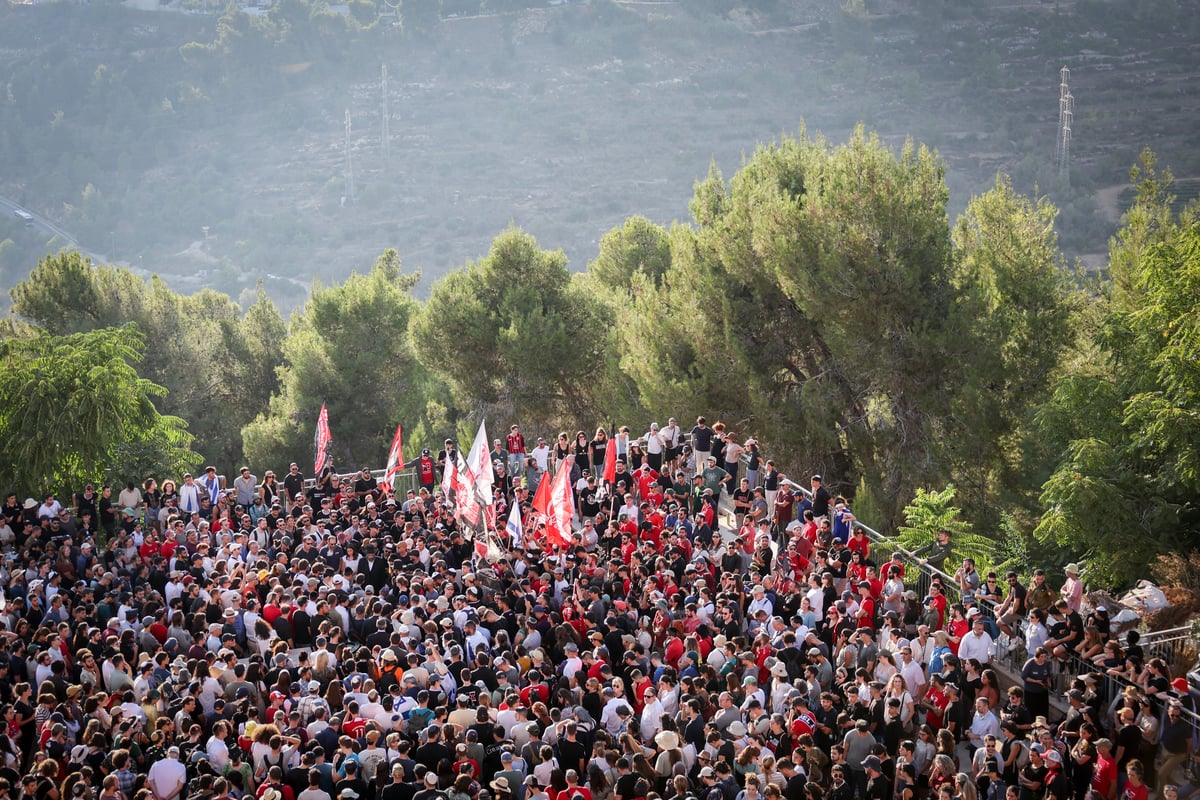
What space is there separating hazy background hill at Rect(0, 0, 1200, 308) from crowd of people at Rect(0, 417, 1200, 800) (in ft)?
439

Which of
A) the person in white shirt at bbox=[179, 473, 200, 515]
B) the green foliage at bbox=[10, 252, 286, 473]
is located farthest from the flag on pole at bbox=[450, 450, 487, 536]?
the green foliage at bbox=[10, 252, 286, 473]

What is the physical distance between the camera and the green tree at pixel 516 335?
123ft

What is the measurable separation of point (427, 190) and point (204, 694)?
170 metres

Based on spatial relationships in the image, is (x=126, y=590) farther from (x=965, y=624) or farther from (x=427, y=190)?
(x=427, y=190)

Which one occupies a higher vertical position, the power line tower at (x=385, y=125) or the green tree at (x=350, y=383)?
the green tree at (x=350, y=383)

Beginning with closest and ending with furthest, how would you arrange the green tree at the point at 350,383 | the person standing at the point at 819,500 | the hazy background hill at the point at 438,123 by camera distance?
the person standing at the point at 819,500
the green tree at the point at 350,383
the hazy background hill at the point at 438,123

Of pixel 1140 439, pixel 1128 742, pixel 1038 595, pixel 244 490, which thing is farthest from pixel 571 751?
pixel 1140 439

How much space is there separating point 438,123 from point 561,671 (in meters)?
188

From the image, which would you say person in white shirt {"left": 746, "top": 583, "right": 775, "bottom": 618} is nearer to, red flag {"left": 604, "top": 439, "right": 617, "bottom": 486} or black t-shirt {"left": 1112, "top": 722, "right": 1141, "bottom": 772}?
black t-shirt {"left": 1112, "top": 722, "right": 1141, "bottom": 772}

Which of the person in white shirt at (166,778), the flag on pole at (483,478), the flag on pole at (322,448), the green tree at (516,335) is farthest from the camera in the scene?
the green tree at (516,335)

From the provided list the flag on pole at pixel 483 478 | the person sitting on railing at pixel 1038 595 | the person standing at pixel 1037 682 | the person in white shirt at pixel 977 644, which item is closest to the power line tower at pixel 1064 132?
the flag on pole at pixel 483 478

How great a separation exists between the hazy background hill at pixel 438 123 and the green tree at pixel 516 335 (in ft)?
372

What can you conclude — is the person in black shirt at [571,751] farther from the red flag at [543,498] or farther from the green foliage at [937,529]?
the green foliage at [937,529]

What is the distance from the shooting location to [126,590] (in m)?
16.9
